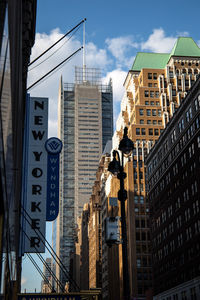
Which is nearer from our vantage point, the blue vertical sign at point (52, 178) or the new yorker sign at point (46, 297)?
the new yorker sign at point (46, 297)

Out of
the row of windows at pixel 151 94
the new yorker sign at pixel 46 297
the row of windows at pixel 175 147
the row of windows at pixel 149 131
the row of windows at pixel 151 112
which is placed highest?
the row of windows at pixel 151 94

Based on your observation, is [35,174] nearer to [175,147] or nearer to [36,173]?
Answer: [36,173]

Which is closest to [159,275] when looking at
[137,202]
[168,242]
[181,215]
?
[168,242]

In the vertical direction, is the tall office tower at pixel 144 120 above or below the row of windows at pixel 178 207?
above

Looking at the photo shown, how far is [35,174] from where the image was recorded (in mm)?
28969

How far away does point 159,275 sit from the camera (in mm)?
99062

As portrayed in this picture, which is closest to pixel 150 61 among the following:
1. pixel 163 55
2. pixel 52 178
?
pixel 163 55

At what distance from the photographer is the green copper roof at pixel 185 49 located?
150375 millimetres

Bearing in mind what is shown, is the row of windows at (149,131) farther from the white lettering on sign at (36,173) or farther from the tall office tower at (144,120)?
the white lettering on sign at (36,173)

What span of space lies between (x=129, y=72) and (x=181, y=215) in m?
89.5

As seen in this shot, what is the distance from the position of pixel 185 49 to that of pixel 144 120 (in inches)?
1216

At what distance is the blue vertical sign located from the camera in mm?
29016

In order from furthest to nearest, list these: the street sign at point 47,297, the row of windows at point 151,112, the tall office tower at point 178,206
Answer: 1. the row of windows at point 151,112
2. the tall office tower at point 178,206
3. the street sign at point 47,297

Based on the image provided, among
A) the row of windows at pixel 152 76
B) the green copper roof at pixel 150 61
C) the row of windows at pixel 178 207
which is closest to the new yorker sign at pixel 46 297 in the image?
the row of windows at pixel 178 207
